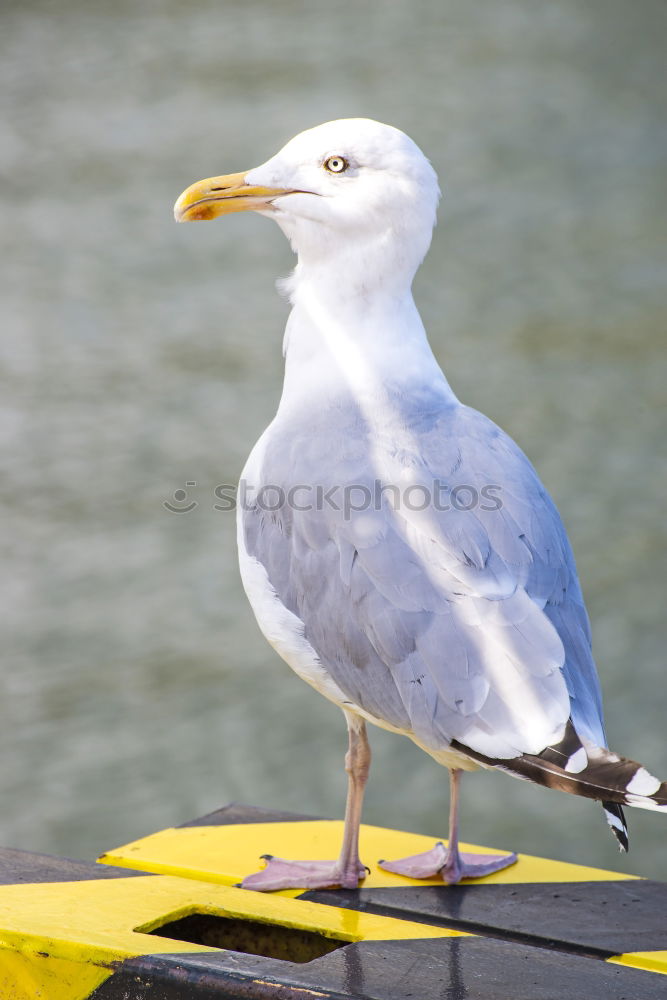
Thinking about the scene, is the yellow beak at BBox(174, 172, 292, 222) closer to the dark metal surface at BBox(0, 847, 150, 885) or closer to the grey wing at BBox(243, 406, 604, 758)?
the grey wing at BBox(243, 406, 604, 758)

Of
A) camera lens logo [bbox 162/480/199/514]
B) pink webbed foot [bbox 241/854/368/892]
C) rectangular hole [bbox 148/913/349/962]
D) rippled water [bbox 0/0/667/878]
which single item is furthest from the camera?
camera lens logo [bbox 162/480/199/514]

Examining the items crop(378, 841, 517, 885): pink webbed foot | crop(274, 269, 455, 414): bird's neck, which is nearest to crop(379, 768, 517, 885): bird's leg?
crop(378, 841, 517, 885): pink webbed foot

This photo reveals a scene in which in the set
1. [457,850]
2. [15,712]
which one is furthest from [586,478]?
[457,850]

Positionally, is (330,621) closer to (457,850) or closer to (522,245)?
(457,850)

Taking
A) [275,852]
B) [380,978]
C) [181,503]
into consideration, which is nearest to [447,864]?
[275,852]

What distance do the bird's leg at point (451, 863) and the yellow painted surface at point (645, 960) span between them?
37 centimetres

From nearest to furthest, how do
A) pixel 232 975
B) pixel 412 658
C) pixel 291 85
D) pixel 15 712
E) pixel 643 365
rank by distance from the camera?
1. pixel 232 975
2. pixel 412 658
3. pixel 15 712
4. pixel 643 365
5. pixel 291 85

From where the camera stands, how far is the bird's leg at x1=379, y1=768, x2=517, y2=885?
209cm

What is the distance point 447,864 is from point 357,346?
0.90 meters

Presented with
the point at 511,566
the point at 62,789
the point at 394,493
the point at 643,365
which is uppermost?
the point at 643,365

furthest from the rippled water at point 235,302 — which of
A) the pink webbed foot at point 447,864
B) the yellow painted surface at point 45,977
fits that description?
Result: the yellow painted surface at point 45,977

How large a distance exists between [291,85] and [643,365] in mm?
2447

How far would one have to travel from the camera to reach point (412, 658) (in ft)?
5.60

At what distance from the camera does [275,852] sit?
86.8 inches
